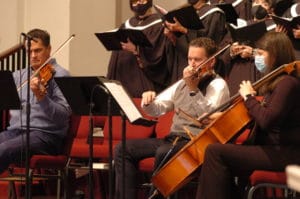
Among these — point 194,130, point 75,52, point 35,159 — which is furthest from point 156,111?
point 75,52

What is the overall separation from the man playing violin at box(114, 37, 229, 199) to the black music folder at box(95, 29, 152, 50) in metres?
0.85

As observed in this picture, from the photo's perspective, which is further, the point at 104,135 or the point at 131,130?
the point at 104,135

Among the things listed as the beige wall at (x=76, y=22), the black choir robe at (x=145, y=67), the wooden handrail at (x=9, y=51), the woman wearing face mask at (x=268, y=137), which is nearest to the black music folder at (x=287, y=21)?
the woman wearing face mask at (x=268, y=137)

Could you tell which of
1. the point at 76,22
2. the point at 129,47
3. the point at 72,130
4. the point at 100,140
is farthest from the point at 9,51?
the point at 100,140

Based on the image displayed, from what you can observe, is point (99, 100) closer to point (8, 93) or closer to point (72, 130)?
point (8, 93)

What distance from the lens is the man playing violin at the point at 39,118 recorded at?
5.35 metres

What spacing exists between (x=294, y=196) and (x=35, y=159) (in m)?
2.05

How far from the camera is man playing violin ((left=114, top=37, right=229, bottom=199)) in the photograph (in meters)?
4.71

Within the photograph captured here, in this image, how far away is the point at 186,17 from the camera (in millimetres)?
5531

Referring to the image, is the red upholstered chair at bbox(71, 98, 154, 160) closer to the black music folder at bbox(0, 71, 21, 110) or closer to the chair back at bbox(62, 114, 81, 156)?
the chair back at bbox(62, 114, 81, 156)

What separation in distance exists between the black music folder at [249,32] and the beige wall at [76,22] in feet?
9.22

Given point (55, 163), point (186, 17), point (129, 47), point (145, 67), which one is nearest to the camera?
point (55, 163)

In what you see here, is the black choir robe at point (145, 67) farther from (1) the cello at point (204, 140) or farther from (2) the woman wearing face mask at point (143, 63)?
(1) the cello at point (204, 140)

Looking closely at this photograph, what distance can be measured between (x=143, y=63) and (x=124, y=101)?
2027mm
